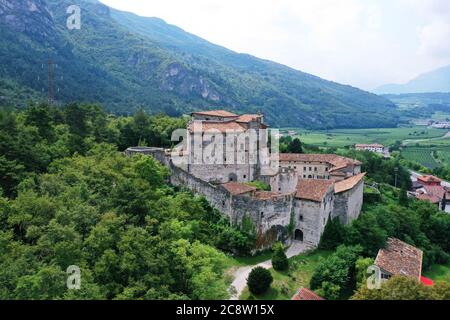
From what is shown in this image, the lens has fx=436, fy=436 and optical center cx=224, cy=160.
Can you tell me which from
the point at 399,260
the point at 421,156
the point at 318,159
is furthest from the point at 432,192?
the point at 421,156

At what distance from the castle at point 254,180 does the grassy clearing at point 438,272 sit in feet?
32.3

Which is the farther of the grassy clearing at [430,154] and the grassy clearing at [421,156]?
the grassy clearing at [430,154]

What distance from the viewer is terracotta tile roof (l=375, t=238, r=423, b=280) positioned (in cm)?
3925

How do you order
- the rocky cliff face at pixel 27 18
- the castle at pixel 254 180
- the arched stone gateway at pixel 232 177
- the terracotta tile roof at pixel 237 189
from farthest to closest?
the rocky cliff face at pixel 27 18, the arched stone gateway at pixel 232 177, the terracotta tile roof at pixel 237 189, the castle at pixel 254 180

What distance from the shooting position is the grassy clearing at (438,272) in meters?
46.7

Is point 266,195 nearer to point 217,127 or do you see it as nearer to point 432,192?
point 217,127

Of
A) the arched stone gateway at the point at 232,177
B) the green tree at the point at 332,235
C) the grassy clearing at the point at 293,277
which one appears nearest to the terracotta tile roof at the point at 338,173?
the green tree at the point at 332,235

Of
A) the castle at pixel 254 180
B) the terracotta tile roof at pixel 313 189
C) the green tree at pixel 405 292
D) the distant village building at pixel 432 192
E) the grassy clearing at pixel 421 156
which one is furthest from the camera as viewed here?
the grassy clearing at pixel 421 156

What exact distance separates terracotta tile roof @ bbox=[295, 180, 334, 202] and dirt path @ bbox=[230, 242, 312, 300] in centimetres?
495

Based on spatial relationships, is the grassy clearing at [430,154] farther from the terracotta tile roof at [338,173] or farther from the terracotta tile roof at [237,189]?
the terracotta tile roof at [237,189]

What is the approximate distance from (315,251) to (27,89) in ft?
313

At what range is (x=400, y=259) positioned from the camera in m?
42.7

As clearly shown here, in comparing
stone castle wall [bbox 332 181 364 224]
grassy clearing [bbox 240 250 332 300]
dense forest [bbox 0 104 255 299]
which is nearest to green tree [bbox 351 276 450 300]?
dense forest [bbox 0 104 255 299]

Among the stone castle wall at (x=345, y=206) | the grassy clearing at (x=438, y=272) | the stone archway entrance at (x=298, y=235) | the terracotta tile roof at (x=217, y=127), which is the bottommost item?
the grassy clearing at (x=438, y=272)
